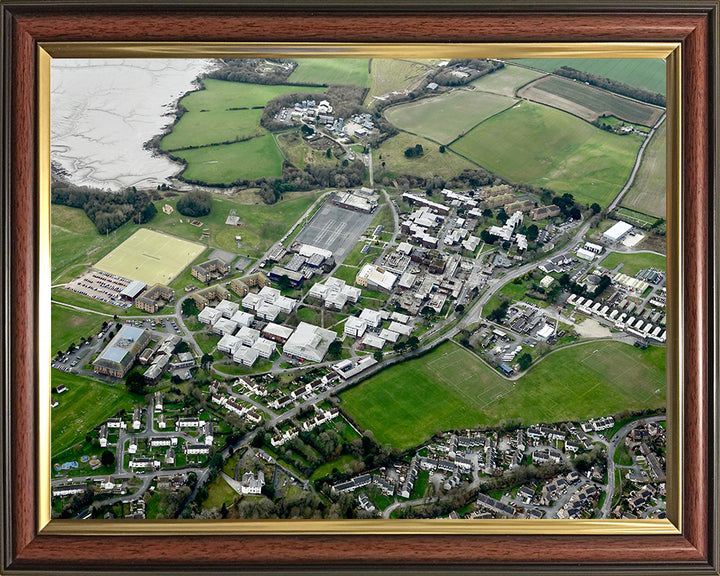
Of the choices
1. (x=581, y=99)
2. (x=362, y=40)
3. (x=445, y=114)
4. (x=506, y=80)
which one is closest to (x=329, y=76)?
(x=506, y=80)

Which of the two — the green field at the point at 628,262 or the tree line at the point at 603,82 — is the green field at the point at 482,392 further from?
the tree line at the point at 603,82

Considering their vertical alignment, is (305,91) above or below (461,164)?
above

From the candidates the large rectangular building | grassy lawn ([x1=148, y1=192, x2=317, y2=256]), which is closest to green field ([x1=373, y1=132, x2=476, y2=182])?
grassy lawn ([x1=148, y1=192, x2=317, y2=256])

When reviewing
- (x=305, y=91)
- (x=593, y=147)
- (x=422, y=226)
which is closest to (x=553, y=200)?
(x=593, y=147)

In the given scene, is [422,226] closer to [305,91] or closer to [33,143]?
[305,91]

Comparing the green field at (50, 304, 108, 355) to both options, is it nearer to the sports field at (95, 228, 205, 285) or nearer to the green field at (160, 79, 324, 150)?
the sports field at (95, 228, 205, 285)

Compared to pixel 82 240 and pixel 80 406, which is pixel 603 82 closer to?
pixel 82 240

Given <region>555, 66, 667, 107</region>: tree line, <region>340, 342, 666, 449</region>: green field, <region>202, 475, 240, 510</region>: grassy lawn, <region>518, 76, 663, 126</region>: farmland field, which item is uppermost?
<region>555, 66, 667, 107</region>: tree line
